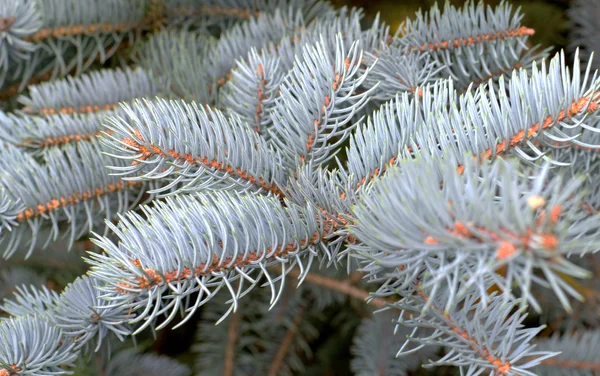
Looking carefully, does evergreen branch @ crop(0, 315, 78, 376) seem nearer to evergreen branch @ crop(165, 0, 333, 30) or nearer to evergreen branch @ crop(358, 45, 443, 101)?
evergreen branch @ crop(358, 45, 443, 101)

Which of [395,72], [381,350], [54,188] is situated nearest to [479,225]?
[395,72]

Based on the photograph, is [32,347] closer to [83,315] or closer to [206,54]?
[83,315]

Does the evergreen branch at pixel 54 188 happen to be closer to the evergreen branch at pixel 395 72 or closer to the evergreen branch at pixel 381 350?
the evergreen branch at pixel 395 72

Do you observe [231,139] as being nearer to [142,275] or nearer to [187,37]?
[142,275]

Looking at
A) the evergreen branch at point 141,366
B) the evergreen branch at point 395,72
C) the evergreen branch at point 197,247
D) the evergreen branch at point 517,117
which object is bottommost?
the evergreen branch at point 141,366

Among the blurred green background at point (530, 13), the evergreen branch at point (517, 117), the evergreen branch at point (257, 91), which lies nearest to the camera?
the evergreen branch at point (517, 117)

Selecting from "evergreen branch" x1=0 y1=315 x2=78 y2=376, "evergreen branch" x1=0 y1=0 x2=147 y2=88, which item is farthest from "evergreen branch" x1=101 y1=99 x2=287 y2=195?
"evergreen branch" x1=0 y1=0 x2=147 y2=88

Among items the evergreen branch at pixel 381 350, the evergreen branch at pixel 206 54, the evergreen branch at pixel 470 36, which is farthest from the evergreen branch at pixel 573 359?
the evergreen branch at pixel 206 54
